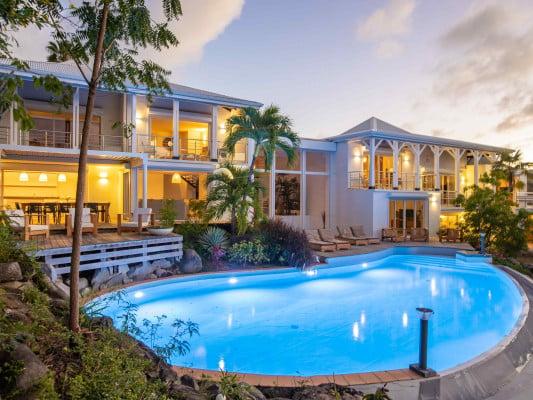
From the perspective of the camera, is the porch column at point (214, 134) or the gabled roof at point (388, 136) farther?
the gabled roof at point (388, 136)

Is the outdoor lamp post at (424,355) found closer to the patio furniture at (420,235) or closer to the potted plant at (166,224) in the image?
the potted plant at (166,224)

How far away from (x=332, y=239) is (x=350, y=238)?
1608 millimetres

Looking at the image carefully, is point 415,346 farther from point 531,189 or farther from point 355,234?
point 531,189

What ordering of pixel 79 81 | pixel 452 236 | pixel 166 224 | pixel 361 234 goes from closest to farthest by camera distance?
1. pixel 166 224
2. pixel 79 81
3. pixel 361 234
4. pixel 452 236

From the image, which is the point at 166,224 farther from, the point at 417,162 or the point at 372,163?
the point at 417,162

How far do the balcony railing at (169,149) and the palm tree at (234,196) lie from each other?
4.11 metres

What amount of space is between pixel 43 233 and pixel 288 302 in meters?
6.87

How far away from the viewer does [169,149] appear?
719 inches

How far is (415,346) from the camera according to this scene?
263 inches

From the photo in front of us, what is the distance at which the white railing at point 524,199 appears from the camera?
29.1m

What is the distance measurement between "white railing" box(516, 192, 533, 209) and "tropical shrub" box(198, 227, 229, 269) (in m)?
25.9

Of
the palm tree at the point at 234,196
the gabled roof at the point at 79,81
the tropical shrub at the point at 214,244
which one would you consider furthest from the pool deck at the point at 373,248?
the gabled roof at the point at 79,81

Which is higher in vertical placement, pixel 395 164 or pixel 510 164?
pixel 510 164

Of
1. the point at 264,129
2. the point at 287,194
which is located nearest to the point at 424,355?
the point at 264,129
